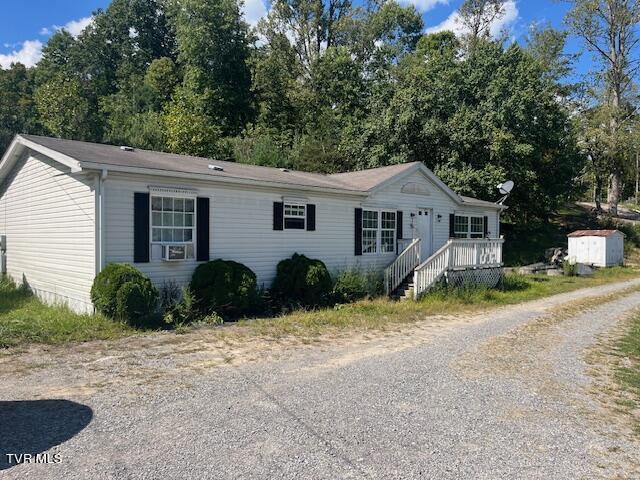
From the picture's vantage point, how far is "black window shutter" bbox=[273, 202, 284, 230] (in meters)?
11.5

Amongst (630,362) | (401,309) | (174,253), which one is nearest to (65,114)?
(174,253)

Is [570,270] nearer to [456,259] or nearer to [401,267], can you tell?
[456,259]

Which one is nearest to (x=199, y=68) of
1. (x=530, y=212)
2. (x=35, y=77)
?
(x=35, y=77)

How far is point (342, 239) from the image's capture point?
519 inches

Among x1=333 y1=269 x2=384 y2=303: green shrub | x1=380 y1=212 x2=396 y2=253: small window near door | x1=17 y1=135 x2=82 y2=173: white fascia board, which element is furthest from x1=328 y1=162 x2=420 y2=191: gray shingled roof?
x1=17 y1=135 x2=82 y2=173: white fascia board

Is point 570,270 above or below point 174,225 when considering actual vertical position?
below

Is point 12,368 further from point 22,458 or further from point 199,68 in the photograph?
point 199,68

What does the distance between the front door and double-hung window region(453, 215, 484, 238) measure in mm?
1676

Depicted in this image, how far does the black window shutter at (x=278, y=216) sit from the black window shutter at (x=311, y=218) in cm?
86

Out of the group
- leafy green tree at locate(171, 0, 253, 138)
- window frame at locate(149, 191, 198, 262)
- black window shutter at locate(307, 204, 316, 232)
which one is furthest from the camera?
leafy green tree at locate(171, 0, 253, 138)

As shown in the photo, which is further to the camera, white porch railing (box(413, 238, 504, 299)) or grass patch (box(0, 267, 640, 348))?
white porch railing (box(413, 238, 504, 299))

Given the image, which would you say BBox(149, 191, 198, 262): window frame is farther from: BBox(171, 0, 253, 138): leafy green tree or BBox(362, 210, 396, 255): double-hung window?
BBox(171, 0, 253, 138): leafy green tree

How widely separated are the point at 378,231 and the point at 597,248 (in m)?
13.1

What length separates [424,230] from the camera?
613 inches
